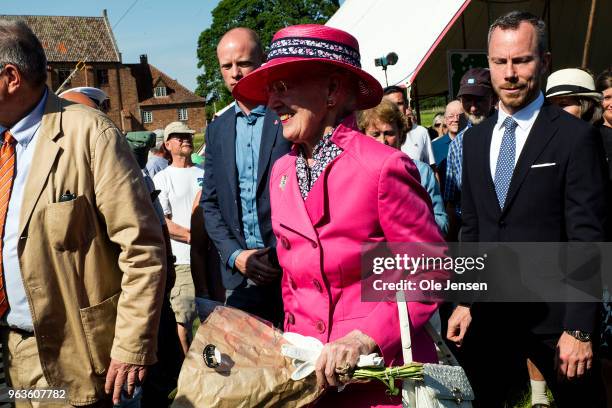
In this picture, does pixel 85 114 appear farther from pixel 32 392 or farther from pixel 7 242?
pixel 32 392

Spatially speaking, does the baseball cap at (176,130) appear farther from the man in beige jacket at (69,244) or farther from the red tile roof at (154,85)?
the red tile roof at (154,85)

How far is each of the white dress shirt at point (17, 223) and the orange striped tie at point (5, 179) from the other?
→ 0.01 metres

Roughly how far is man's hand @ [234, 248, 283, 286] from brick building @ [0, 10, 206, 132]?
Result: 6241 cm

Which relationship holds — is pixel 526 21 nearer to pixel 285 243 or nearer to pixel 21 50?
pixel 285 243

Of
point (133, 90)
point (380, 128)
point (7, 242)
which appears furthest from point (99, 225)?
point (133, 90)

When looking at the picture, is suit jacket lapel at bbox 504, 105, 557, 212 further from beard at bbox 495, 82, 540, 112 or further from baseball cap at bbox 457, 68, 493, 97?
baseball cap at bbox 457, 68, 493, 97

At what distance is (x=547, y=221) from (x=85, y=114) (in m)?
1.97

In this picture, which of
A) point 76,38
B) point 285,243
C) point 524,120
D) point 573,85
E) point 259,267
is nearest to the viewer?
point 285,243

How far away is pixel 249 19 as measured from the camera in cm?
5703

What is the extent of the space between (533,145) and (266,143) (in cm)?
136

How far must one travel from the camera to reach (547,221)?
2.94 metres

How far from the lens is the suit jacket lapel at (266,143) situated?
3.57 meters

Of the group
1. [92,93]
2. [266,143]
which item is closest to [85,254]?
[266,143]

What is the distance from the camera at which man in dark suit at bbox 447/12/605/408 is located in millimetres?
2809
